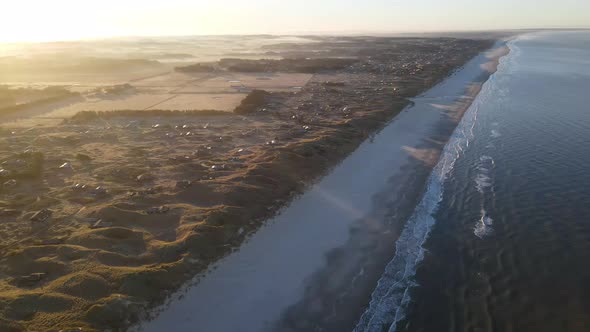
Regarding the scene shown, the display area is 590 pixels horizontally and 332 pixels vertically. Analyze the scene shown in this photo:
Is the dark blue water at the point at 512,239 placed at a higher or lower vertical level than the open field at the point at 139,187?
lower

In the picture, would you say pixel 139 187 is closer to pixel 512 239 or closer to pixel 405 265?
pixel 405 265


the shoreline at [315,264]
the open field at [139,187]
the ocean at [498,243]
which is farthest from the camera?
the ocean at [498,243]

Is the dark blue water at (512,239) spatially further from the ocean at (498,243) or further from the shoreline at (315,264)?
the shoreline at (315,264)

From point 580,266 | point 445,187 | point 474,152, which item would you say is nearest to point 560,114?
point 474,152

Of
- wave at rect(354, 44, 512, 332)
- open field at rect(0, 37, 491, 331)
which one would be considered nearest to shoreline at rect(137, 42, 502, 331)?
wave at rect(354, 44, 512, 332)

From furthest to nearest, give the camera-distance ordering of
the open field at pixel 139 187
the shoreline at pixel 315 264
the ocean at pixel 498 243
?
the ocean at pixel 498 243 < the open field at pixel 139 187 < the shoreline at pixel 315 264

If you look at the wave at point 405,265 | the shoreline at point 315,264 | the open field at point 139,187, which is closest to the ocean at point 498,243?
the wave at point 405,265

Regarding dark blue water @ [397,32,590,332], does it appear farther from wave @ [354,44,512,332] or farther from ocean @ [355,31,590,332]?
wave @ [354,44,512,332]

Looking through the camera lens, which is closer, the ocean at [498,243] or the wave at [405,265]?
the wave at [405,265]
